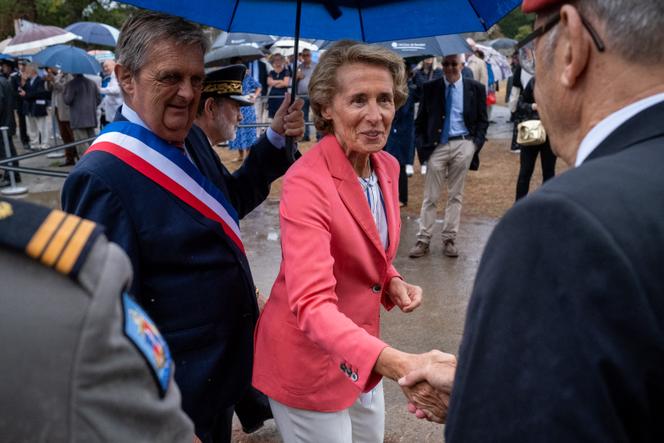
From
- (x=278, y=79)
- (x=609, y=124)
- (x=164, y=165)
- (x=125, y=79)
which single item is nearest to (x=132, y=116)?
(x=125, y=79)

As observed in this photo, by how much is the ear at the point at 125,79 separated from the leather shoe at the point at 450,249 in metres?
5.07

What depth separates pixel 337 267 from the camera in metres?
2.16

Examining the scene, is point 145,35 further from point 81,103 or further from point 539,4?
point 81,103

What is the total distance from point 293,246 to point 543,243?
116cm

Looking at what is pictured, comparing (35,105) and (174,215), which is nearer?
(174,215)

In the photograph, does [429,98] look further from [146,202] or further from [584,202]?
[584,202]

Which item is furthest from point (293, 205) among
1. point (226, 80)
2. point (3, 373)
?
point (226, 80)

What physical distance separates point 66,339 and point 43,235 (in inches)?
5.7

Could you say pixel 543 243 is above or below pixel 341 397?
above

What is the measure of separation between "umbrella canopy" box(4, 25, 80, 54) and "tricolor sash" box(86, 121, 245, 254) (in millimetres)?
14222

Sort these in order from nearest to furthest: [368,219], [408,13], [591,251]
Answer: [591,251] → [368,219] → [408,13]

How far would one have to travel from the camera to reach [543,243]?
94 cm

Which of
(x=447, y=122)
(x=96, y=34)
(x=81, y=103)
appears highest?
(x=96, y=34)

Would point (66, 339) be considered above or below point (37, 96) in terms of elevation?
above
